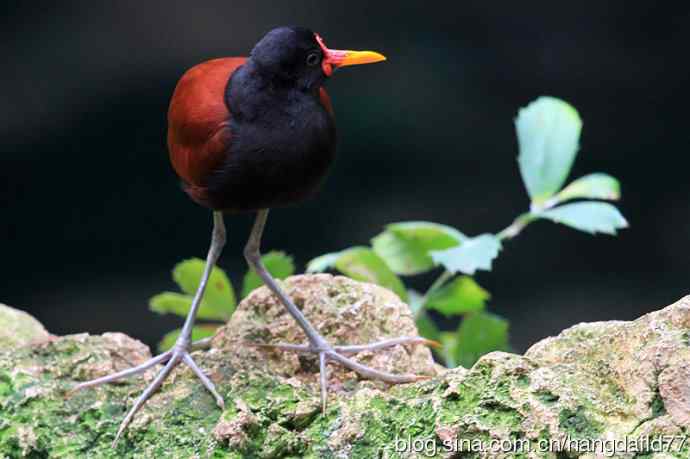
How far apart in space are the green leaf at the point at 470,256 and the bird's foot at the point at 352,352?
6.1 inches

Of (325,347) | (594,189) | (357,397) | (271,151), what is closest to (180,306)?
(325,347)

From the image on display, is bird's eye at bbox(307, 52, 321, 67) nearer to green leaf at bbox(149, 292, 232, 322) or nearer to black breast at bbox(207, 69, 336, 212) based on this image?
black breast at bbox(207, 69, 336, 212)

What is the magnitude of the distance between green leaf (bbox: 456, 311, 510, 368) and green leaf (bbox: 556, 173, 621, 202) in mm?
300

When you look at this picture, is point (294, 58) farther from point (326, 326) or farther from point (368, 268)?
point (368, 268)

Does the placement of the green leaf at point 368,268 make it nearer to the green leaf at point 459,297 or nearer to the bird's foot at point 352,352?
the green leaf at point 459,297

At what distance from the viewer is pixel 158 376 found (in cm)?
188

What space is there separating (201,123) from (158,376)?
0.45m

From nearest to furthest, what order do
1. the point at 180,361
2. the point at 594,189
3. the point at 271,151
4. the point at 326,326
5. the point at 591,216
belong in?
the point at 271,151 < the point at 180,361 < the point at 326,326 < the point at 591,216 < the point at 594,189

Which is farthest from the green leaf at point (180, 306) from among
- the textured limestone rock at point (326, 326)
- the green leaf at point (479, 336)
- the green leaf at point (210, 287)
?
the green leaf at point (479, 336)

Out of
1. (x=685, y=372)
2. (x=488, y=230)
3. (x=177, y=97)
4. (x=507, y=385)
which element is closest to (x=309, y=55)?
(x=177, y=97)

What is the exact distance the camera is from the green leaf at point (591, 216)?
2098 mm

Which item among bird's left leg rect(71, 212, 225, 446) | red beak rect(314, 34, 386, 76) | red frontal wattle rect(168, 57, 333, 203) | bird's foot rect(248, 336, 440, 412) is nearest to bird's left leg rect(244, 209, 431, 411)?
bird's foot rect(248, 336, 440, 412)

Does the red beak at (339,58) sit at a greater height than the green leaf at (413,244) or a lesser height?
greater

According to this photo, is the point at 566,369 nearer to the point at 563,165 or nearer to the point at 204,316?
the point at 563,165
